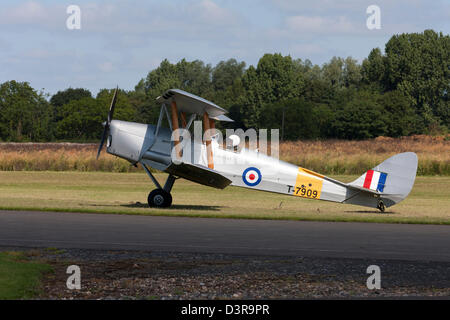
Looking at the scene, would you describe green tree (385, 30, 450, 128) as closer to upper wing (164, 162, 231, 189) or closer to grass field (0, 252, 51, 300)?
upper wing (164, 162, 231, 189)

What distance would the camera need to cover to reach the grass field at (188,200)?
1803cm

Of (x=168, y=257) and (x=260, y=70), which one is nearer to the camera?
(x=168, y=257)

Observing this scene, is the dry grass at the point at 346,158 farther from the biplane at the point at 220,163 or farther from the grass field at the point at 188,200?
the biplane at the point at 220,163

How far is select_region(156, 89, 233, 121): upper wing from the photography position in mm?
18172

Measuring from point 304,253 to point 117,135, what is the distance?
944 cm

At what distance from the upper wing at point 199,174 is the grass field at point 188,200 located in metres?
0.87

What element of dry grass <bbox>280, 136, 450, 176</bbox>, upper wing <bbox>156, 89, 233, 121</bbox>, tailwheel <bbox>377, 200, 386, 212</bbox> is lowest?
tailwheel <bbox>377, 200, 386, 212</bbox>

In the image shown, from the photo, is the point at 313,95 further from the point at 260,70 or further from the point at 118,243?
the point at 118,243

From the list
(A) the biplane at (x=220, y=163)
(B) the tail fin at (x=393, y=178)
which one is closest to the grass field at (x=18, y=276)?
(A) the biplane at (x=220, y=163)

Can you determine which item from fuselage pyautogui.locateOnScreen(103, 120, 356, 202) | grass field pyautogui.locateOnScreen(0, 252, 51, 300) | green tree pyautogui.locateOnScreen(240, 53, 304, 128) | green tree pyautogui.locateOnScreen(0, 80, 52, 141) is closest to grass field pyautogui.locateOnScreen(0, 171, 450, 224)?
fuselage pyautogui.locateOnScreen(103, 120, 356, 202)

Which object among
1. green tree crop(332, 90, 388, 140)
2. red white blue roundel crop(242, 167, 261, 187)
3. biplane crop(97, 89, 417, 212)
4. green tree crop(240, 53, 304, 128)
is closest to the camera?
biplane crop(97, 89, 417, 212)

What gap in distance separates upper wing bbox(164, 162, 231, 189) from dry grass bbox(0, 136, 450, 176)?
63.8 ft

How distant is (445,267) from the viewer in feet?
32.9
